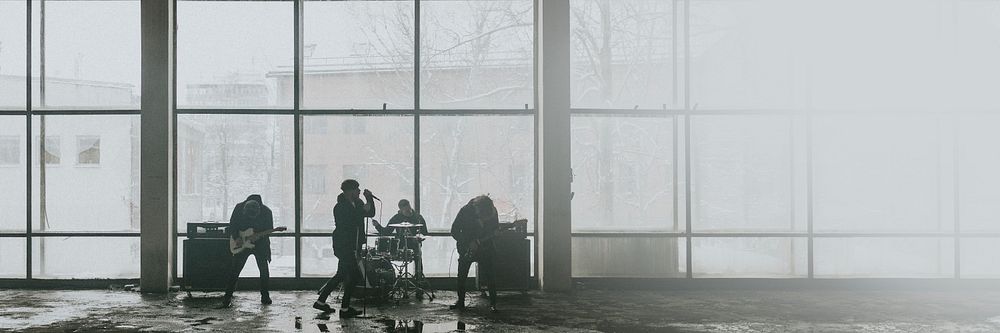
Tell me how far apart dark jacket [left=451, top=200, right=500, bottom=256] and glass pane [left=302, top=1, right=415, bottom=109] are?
287 centimetres

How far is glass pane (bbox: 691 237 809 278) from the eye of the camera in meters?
12.6

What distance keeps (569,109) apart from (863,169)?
15.8 feet

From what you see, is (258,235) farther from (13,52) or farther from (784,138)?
(784,138)

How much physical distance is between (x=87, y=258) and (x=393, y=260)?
5.36m

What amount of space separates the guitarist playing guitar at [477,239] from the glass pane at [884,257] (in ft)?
18.5

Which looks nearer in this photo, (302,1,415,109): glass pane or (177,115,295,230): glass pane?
(177,115,295,230): glass pane

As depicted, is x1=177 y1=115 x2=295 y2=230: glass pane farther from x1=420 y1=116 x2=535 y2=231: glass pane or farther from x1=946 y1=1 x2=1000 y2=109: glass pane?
x1=946 y1=1 x2=1000 y2=109: glass pane

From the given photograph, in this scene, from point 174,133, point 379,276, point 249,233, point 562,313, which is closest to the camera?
point 562,313

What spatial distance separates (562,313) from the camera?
32.7 feet

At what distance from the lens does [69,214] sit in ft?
41.2

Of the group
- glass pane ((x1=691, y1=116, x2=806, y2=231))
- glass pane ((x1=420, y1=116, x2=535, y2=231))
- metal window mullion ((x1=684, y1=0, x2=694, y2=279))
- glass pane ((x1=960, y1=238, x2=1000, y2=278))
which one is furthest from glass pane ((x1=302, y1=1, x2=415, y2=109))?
glass pane ((x1=960, y1=238, x2=1000, y2=278))

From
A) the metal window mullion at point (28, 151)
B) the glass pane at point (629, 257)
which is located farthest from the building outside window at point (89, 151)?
the glass pane at point (629, 257)

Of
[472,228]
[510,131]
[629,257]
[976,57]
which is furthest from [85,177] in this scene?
[976,57]

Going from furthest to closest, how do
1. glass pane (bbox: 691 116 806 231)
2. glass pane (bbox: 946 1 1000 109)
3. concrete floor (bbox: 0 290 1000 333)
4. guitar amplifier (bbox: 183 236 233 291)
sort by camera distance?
glass pane (bbox: 946 1 1000 109) < glass pane (bbox: 691 116 806 231) < guitar amplifier (bbox: 183 236 233 291) < concrete floor (bbox: 0 290 1000 333)
